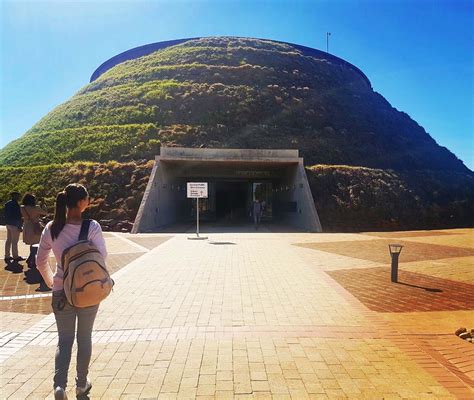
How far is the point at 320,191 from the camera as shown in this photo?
2425 centimetres

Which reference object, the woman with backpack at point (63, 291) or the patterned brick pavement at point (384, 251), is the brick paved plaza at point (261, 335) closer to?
the woman with backpack at point (63, 291)

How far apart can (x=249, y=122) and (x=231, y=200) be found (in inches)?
349

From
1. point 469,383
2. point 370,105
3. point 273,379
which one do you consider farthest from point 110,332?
point 370,105

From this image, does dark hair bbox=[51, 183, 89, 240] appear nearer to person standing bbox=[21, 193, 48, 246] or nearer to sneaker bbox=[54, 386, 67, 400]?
sneaker bbox=[54, 386, 67, 400]

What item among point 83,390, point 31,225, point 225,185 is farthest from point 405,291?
point 225,185

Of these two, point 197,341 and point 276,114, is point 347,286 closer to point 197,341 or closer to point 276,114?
point 197,341

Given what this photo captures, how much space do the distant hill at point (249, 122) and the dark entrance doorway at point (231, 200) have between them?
6231mm

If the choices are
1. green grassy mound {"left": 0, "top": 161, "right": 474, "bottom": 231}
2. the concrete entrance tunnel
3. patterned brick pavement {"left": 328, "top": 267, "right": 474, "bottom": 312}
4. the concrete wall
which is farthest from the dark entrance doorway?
patterned brick pavement {"left": 328, "top": 267, "right": 474, "bottom": 312}

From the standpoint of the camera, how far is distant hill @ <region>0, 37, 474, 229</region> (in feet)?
92.3

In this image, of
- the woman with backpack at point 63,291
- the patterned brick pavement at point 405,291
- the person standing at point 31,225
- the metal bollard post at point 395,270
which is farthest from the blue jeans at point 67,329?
the metal bollard post at point 395,270

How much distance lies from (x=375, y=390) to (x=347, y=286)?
168 inches

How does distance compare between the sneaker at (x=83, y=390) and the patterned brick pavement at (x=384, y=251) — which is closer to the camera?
the sneaker at (x=83, y=390)

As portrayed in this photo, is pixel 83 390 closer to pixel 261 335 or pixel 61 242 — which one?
pixel 61 242

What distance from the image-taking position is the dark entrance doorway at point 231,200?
1419 inches
